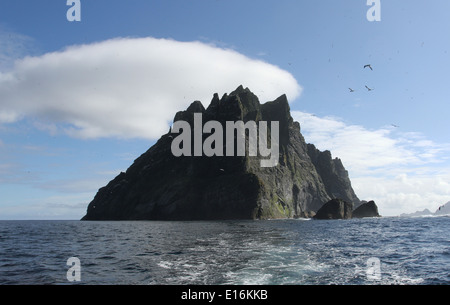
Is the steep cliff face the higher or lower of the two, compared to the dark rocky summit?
higher

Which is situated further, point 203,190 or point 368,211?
point 368,211

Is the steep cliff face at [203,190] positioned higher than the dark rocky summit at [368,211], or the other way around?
the steep cliff face at [203,190]

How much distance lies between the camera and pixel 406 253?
94.6 feet

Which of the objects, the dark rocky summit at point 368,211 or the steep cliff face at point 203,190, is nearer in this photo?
the steep cliff face at point 203,190

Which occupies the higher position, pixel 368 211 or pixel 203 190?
pixel 203 190

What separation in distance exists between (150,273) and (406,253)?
23857mm

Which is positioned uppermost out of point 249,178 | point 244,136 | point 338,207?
point 244,136

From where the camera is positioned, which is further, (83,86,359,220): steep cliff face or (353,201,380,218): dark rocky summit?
(353,201,380,218): dark rocky summit
